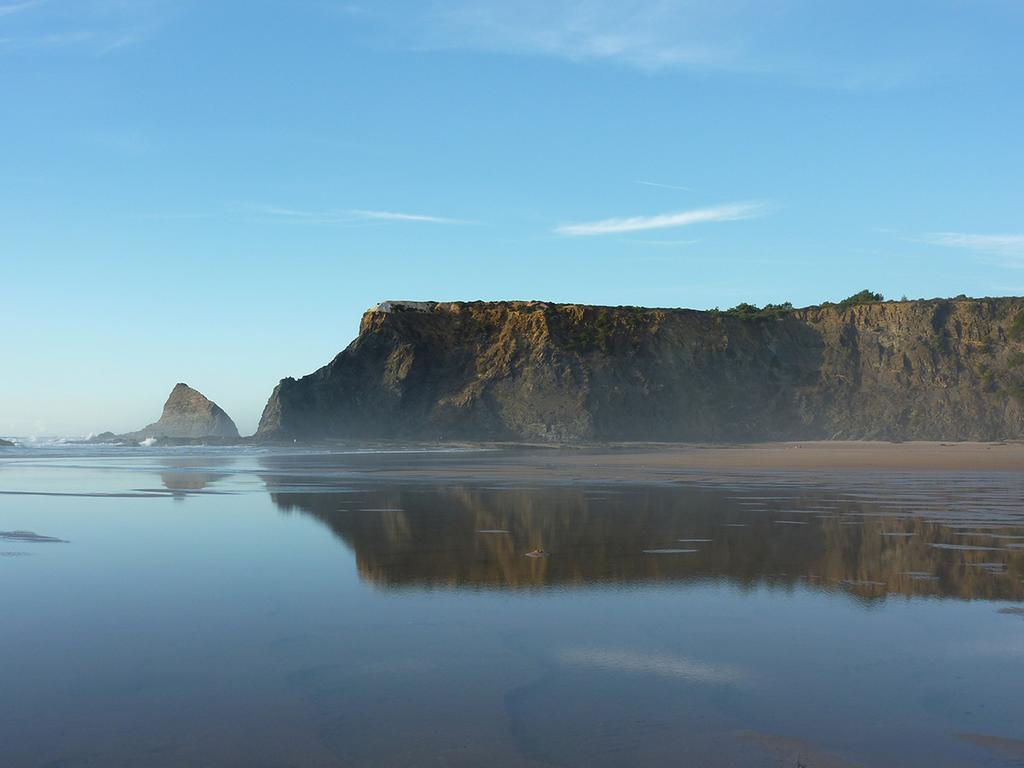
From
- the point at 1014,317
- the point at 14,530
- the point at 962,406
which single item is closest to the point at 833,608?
the point at 14,530

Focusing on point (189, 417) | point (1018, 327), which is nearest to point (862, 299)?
point (1018, 327)

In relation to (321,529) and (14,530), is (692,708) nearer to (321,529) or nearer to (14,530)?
(321,529)

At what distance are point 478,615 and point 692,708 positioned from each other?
2.55 m

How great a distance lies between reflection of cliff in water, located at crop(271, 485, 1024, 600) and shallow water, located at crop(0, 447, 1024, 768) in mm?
68

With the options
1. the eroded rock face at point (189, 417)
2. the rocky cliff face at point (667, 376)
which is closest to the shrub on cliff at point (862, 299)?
the rocky cliff face at point (667, 376)

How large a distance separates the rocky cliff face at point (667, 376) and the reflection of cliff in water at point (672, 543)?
48.9 meters

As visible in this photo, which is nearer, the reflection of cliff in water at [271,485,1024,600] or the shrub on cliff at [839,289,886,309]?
the reflection of cliff in water at [271,485,1024,600]

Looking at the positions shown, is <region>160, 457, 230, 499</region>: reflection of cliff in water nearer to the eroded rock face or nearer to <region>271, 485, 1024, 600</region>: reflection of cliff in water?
<region>271, 485, 1024, 600</region>: reflection of cliff in water

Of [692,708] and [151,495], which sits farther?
[151,495]

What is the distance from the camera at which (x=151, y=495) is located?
17797 millimetres

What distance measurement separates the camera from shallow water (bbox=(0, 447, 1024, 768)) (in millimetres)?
4469

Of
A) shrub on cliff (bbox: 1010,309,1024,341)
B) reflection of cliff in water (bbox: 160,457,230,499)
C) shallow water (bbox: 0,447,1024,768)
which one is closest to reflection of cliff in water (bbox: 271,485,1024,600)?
shallow water (bbox: 0,447,1024,768)

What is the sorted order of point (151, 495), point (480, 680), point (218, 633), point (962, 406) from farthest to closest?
point (962, 406)
point (151, 495)
point (218, 633)
point (480, 680)

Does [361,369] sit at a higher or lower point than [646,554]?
higher
